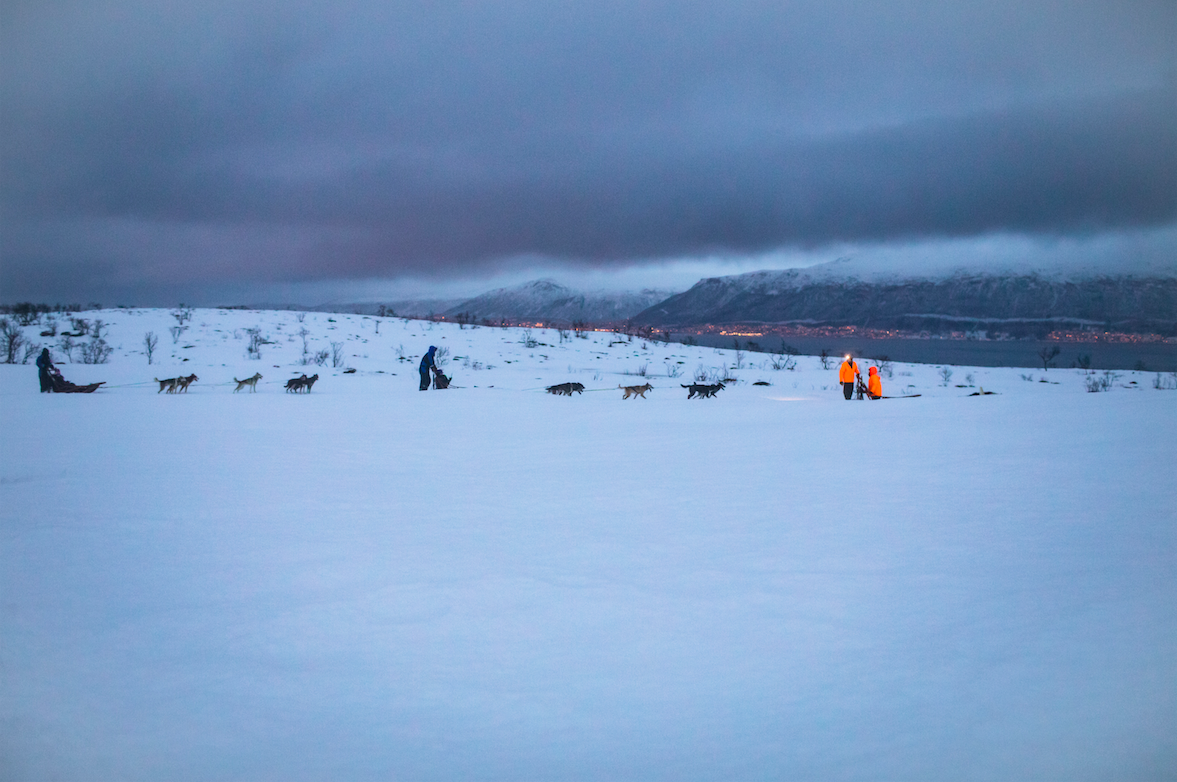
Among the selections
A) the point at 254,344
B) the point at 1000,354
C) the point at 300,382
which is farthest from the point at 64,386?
the point at 1000,354

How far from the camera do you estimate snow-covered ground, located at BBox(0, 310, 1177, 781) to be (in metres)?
2.83

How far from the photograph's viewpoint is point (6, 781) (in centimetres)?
277

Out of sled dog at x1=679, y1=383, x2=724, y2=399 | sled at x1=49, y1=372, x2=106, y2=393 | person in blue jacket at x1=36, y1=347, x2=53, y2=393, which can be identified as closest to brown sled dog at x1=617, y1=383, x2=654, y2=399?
sled dog at x1=679, y1=383, x2=724, y2=399

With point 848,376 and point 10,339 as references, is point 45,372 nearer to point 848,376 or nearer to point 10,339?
point 10,339

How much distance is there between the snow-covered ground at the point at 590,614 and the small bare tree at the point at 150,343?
20211 mm

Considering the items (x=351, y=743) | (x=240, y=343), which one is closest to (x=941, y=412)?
(x=351, y=743)

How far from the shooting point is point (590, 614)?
394 centimetres

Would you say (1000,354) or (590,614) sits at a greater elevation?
(1000,354)

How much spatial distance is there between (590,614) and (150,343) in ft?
103

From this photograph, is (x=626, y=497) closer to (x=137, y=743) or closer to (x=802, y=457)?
(x=802, y=457)

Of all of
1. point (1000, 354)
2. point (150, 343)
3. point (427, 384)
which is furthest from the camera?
point (1000, 354)

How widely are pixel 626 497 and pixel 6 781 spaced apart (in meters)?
4.91

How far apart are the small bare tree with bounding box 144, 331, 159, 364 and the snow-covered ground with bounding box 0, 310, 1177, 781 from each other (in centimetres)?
2021

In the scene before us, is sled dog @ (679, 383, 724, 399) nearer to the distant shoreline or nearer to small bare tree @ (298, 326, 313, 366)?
the distant shoreline
